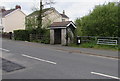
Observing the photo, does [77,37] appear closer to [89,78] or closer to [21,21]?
[89,78]

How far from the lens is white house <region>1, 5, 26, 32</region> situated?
47.6 m

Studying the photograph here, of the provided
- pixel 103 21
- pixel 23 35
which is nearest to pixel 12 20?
pixel 23 35

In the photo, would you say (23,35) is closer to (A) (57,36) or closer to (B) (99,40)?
(A) (57,36)

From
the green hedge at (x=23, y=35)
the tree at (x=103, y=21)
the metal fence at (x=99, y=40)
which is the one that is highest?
the tree at (x=103, y=21)

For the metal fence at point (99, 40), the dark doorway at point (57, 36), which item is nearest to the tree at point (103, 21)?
the metal fence at point (99, 40)

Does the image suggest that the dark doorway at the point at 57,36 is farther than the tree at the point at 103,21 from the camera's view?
Yes

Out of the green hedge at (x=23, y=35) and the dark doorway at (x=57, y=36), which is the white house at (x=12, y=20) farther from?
the dark doorway at (x=57, y=36)

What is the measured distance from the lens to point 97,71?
827cm

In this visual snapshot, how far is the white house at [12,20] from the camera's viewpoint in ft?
156

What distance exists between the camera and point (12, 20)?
48.6 metres

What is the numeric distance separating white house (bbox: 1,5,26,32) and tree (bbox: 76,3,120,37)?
31479 mm

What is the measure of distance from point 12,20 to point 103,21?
115 feet

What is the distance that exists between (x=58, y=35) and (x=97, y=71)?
600 inches

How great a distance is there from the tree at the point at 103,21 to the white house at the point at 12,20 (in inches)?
1239
